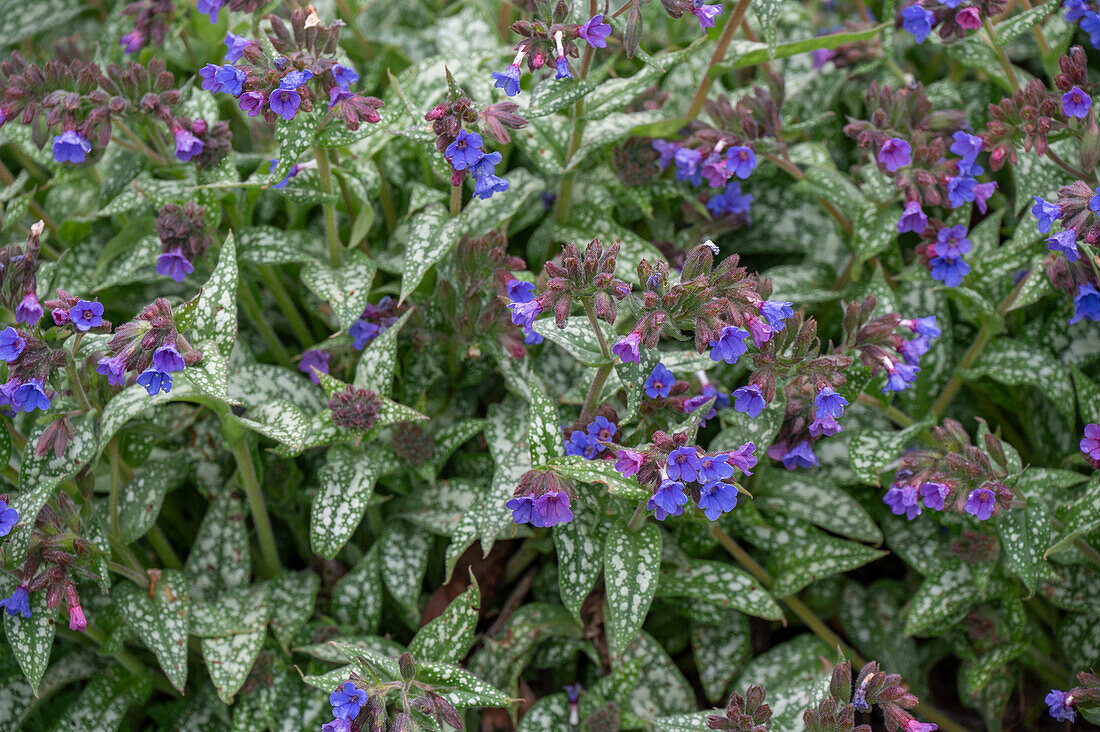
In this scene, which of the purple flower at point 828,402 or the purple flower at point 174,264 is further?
the purple flower at point 174,264

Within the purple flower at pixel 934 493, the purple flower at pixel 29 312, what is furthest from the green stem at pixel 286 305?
the purple flower at pixel 934 493

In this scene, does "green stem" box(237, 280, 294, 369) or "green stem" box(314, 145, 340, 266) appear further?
"green stem" box(237, 280, 294, 369)

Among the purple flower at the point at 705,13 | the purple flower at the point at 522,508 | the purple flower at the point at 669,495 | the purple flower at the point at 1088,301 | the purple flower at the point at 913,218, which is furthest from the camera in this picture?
the purple flower at the point at 913,218

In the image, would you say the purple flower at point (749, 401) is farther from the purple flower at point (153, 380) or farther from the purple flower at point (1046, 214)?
the purple flower at point (153, 380)

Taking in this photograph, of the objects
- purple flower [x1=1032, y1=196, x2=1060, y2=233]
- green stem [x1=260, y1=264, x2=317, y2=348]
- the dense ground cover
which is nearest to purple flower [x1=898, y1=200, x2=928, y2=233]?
the dense ground cover

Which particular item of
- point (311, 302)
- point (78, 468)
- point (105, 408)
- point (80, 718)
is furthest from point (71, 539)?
point (311, 302)

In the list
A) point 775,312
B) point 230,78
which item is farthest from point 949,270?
point 230,78

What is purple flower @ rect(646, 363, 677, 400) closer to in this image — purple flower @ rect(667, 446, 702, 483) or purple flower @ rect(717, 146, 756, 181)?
purple flower @ rect(667, 446, 702, 483)
